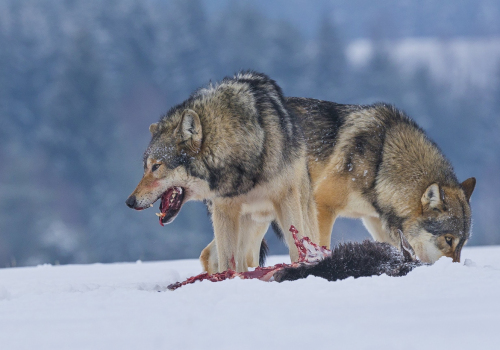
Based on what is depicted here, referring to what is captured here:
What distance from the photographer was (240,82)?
459 cm

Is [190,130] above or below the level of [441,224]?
above

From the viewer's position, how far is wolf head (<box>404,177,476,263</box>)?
16.3 feet

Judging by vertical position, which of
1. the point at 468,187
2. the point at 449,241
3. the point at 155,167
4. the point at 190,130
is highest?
the point at 190,130

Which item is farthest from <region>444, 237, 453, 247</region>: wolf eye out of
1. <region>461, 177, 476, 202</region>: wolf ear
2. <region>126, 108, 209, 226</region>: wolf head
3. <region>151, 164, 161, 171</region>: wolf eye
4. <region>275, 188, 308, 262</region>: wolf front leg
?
<region>151, 164, 161, 171</region>: wolf eye

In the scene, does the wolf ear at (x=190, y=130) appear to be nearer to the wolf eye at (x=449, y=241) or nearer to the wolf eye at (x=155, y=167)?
the wolf eye at (x=155, y=167)

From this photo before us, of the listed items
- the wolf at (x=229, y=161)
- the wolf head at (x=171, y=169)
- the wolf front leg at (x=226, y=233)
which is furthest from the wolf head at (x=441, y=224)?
the wolf head at (x=171, y=169)

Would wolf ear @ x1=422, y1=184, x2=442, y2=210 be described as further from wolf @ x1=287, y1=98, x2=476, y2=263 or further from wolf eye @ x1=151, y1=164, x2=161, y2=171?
wolf eye @ x1=151, y1=164, x2=161, y2=171

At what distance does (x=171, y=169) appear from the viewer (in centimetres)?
410

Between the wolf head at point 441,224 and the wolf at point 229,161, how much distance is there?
1289 millimetres

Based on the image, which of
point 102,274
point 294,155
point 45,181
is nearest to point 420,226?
point 294,155

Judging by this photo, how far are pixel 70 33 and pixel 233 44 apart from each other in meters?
8.89

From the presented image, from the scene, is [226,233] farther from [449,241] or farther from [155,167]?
[449,241]

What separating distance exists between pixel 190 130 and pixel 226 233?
906mm

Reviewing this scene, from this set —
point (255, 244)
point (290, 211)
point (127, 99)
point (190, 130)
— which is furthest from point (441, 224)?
point (127, 99)
